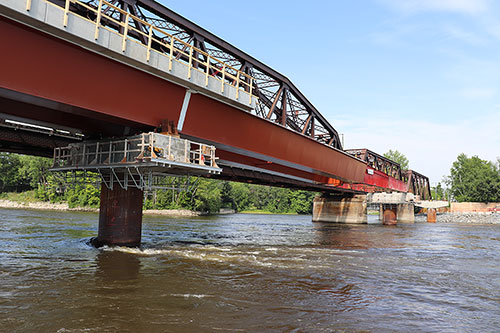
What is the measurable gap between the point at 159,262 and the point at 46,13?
10746 mm

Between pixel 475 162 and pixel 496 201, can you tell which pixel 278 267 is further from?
pixel 475 162

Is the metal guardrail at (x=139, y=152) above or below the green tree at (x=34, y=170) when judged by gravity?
below

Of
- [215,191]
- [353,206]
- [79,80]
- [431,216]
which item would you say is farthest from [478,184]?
[79,80]

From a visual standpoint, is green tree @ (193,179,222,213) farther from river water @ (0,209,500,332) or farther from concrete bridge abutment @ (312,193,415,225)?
river water @ (0,209,500,332)

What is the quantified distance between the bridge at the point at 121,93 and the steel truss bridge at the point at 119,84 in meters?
0.04

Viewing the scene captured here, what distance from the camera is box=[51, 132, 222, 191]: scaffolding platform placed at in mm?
16203

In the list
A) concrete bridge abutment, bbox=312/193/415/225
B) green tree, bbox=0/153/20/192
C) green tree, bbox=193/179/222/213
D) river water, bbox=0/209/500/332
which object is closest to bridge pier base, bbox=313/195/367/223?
concrete bridge abutment, bbox=312/193/415/225

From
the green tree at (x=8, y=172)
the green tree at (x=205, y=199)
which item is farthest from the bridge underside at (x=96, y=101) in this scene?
the green tree at (x=8, y=172)

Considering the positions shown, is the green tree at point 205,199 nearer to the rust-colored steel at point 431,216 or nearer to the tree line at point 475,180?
the rust-colored steel at point 431,216

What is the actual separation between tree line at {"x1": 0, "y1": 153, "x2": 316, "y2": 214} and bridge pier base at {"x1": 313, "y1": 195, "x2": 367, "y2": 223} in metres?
25.0

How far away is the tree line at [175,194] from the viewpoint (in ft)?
286

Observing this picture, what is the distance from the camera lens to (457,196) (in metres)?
124

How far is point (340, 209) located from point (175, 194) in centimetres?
4719

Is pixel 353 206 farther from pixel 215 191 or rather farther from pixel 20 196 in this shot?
pixel 20 196
